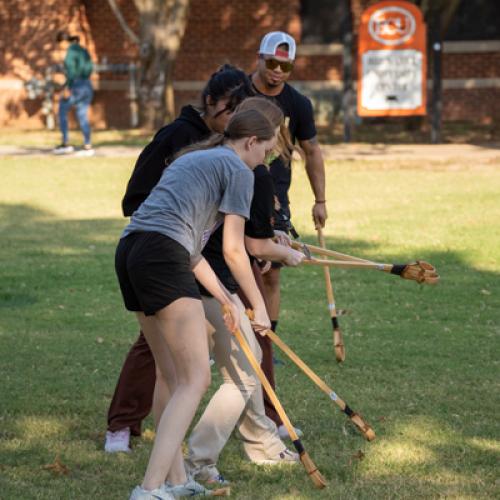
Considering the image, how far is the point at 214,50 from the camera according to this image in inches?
1136

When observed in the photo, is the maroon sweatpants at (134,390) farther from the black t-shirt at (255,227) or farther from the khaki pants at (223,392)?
the black t-shirt at (255,227)

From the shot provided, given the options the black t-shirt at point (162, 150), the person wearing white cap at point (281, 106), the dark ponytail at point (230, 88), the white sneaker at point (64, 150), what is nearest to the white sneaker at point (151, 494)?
the black t-shirt at point (162, 150)

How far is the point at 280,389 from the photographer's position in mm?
7066

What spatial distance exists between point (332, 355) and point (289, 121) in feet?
6.05

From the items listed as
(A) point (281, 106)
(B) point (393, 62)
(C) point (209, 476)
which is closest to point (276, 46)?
(A) point (281, 106)

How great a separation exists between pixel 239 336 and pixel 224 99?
1.05 meters

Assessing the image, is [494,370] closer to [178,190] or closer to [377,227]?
[178,190]

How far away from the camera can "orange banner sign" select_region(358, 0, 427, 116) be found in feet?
67.9

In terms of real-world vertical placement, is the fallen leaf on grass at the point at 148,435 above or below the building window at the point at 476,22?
below

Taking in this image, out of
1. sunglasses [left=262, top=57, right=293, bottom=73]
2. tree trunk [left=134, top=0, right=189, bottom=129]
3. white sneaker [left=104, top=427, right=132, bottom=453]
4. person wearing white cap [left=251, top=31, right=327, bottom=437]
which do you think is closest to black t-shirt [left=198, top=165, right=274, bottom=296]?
white sneaker [left=104, top=427, right=132, bottom=453]

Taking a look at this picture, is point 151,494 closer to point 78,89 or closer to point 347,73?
point 78,89

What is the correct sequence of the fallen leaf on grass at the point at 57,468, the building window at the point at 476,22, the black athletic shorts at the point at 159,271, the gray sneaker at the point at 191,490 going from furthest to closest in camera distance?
the building window at the point at 476,22, the fallen leaf on grass at the point at 57,468, the gray sneaker at the point at 191,490, the black athletic shorts at the point at 159,271

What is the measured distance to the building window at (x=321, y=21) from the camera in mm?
28078

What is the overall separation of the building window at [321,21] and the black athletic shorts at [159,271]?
24.1 m
